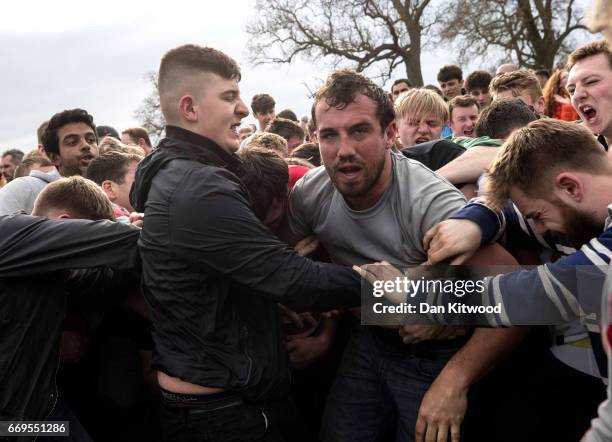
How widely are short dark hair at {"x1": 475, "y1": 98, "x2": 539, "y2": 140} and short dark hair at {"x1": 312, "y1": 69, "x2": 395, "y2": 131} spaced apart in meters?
1.09

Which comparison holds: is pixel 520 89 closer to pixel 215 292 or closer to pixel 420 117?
pixel 420 117

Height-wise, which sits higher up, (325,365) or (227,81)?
(227,81)

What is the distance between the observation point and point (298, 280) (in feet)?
6.92

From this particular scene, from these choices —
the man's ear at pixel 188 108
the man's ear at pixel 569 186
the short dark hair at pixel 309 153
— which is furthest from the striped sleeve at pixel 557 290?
the short dark hair at pixel 309 153

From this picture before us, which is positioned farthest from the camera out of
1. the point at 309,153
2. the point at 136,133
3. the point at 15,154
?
the point at 15,154

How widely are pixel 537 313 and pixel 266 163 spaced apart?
54.0 inches

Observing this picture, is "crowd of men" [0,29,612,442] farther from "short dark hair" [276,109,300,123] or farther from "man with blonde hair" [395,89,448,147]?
"short dark hair" [276,109,300,123]

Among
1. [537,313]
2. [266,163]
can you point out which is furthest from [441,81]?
[537,313]

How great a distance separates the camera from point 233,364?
2.11 m

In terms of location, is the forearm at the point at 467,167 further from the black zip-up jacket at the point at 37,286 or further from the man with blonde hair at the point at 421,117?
the man with blonde hair at the point at 421,117

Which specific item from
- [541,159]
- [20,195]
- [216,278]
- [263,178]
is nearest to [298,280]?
[216,278]

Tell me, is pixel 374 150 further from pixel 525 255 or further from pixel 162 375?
pixel 162 375

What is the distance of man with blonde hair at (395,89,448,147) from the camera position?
14.9ft

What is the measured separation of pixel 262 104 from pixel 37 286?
20.6ft
